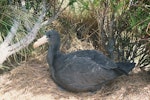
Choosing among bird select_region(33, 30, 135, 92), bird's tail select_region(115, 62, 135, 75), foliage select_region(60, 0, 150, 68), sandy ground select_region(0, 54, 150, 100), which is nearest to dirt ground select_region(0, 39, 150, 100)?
sandy ground select_region(0, 54, 150, 100)

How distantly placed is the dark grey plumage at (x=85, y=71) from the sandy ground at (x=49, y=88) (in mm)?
121

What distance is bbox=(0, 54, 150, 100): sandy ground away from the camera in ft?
17.4

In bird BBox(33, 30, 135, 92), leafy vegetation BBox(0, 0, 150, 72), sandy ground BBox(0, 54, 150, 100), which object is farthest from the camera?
leafy vegetation BBox(0, 0, 150, 72)

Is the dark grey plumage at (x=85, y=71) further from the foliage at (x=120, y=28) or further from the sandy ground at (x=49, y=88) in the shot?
the foliage at (x=120, y=28)

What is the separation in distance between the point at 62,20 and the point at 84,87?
1.90 meters

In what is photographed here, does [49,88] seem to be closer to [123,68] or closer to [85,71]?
[85,71]

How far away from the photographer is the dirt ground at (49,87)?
17.4 feet

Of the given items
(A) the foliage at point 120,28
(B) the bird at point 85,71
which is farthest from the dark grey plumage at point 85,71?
(A) the foliage at point 120,28

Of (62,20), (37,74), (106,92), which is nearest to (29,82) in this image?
(37,74)

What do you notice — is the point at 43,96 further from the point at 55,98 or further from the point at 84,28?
the point at 84,28

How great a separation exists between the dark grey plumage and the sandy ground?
0.12 metres

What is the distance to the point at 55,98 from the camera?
526cm

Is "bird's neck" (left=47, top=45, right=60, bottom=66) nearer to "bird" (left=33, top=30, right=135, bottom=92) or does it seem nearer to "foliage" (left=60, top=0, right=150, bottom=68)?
"bird" (left=33, top=30, right=135, bottom=92)

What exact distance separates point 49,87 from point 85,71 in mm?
604
